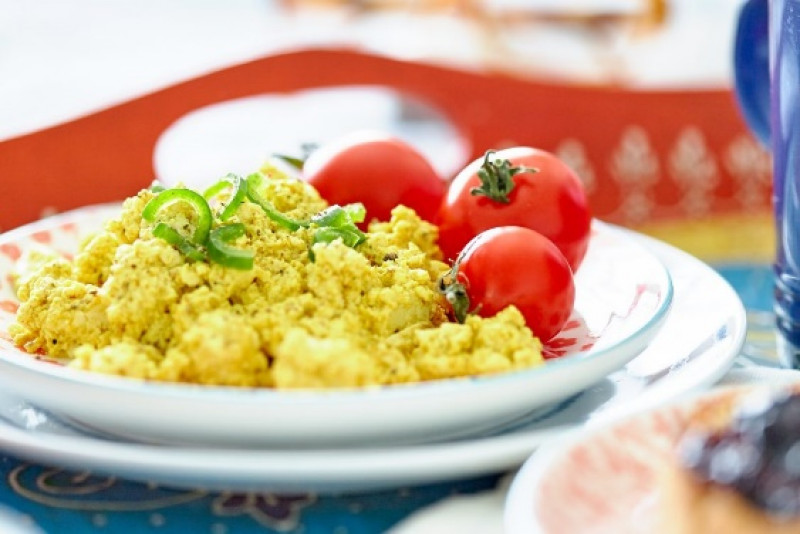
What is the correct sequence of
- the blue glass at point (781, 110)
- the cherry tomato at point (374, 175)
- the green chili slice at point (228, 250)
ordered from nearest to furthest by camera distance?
the green chili slice at point (228, 250) → the blue glass at point (781, 110) → the cherry tomato at point (374, 175)

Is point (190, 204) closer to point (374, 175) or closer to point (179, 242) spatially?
point (179, 242)

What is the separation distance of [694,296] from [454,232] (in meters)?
0.25

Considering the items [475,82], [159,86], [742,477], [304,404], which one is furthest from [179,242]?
[475,82]

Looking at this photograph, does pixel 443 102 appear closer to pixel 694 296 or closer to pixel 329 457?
pixel 694 296

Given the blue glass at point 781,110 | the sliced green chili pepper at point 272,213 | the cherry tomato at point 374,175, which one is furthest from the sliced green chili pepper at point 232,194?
the blue glass at point 781,110

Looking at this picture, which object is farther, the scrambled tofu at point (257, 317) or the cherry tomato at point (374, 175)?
the cherry tomato at point (374, 175)

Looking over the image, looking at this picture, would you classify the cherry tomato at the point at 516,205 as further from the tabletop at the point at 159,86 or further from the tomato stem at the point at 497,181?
the tabletop at the point at 159,86

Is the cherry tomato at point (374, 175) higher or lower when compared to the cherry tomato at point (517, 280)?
higher

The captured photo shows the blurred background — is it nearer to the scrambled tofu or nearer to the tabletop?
the tabletop

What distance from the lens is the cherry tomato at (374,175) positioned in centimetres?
113

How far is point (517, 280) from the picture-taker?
0.90m

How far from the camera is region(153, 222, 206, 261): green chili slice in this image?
0.85 metres

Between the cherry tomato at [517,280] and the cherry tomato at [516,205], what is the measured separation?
12 centimetres

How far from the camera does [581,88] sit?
1.69 m
